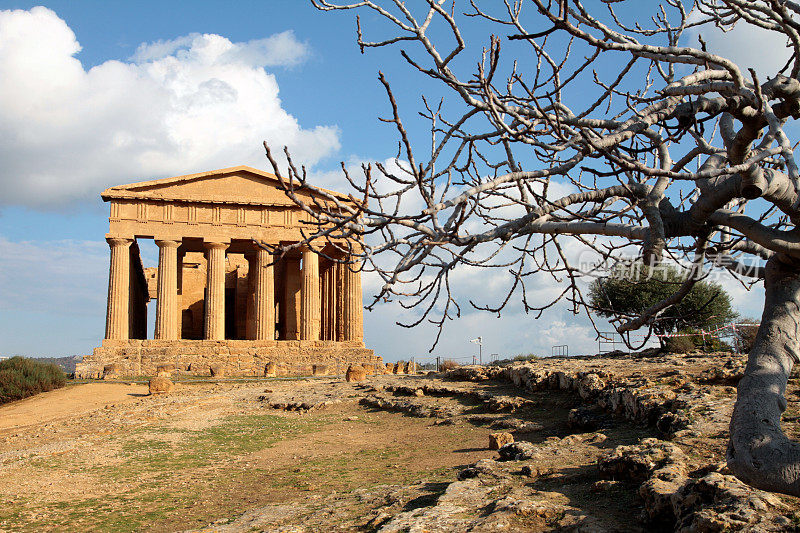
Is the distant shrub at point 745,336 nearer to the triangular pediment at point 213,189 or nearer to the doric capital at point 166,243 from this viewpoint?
the triangular pediment at point 213,189

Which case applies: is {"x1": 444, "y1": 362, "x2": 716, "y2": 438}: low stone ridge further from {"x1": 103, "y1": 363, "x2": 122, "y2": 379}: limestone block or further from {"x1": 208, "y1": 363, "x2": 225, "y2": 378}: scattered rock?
{"x1": 103, "y1": 363, "x2": 122, "y2": 379}: limestone block

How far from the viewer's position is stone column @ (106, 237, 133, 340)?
36.3 metres

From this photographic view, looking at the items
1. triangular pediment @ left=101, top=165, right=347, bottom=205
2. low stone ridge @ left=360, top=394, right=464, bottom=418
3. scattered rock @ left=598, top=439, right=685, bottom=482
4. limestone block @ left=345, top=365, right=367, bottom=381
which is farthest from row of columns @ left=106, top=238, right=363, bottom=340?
scattered rock @ left=598, top=439, right=685, bottom=482

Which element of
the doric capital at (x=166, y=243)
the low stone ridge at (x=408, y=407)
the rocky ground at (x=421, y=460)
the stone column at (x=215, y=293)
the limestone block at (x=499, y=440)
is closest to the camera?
the rocky ground at (x=421, y=460)

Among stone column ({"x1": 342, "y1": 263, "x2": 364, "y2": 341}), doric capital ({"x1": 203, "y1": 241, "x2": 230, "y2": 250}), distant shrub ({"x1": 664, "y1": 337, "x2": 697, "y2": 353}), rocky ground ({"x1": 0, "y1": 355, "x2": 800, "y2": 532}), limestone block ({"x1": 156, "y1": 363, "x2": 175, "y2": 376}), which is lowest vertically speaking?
rocky ground ({"x1": 0, "y1": 355, "x2": 800, "y2": 532})

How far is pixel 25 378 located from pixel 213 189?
16223 mm

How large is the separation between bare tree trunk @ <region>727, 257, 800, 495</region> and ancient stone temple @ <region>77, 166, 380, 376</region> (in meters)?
30.3

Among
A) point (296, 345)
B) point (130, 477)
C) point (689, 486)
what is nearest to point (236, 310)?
point (296, 345)

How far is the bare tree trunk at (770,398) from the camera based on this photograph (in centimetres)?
357

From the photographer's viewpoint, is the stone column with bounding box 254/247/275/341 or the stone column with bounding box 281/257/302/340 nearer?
the stone column with bounding box 254/247/275/341

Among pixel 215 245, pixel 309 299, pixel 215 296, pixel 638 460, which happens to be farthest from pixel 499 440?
pixel 215 245

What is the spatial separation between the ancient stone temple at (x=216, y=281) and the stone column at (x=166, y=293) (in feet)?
0.19

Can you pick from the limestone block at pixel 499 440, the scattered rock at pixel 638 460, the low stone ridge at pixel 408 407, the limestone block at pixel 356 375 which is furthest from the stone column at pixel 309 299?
the scattered rock at pixel 638 460

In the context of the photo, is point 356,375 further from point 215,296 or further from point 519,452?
point 519,452
